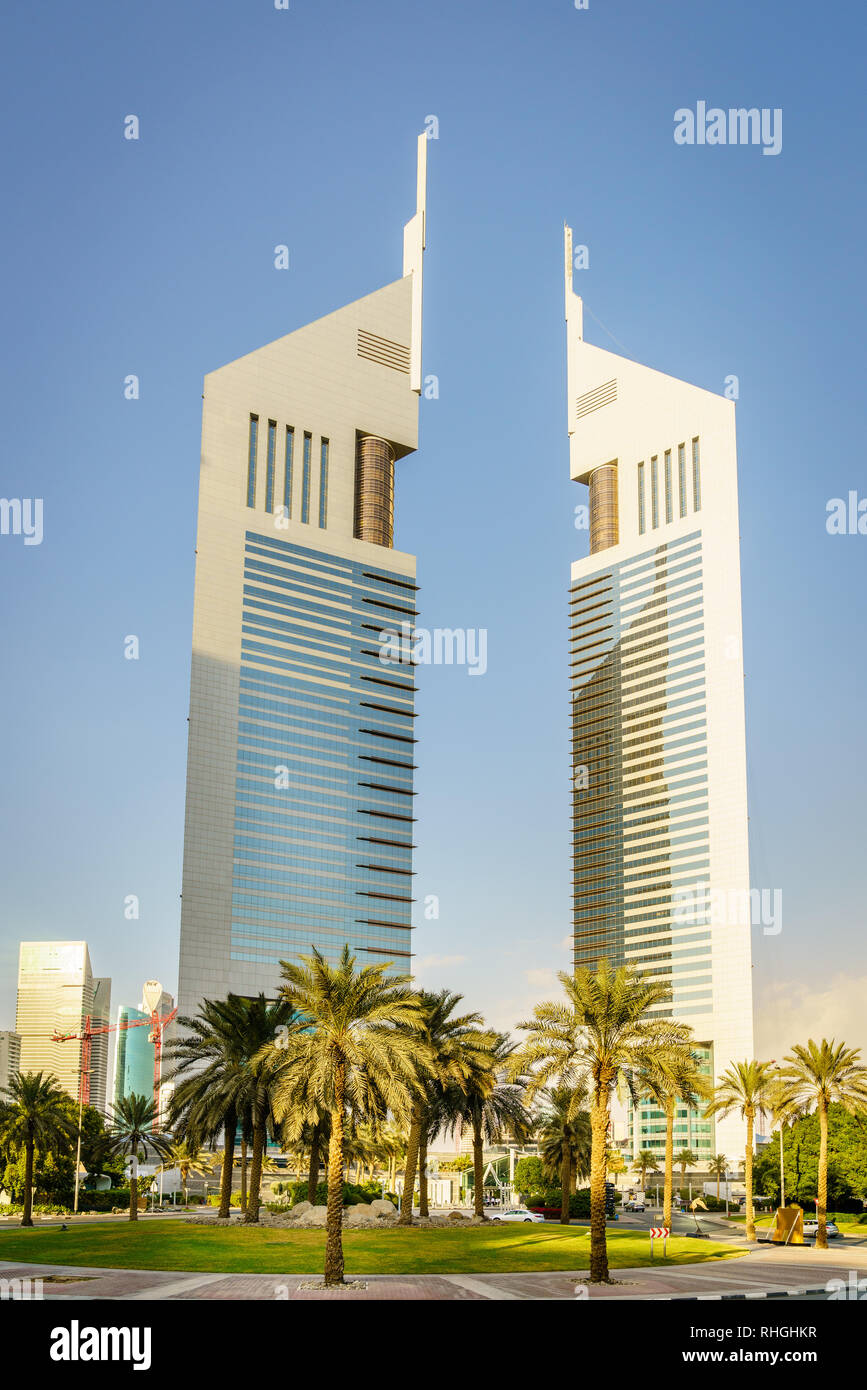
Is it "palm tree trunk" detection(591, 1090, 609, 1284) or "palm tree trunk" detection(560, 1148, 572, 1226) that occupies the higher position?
"palm tree trunk" detection(591, 1090, 609, 1284)

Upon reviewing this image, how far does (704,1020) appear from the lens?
197 meters

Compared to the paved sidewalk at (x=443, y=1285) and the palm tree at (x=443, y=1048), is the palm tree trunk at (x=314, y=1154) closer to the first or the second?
the palm tree at (x=443, y=1048)

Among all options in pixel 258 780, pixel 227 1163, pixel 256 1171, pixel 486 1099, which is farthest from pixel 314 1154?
pixel 258 780

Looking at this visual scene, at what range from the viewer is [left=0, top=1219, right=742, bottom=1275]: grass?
4247cm

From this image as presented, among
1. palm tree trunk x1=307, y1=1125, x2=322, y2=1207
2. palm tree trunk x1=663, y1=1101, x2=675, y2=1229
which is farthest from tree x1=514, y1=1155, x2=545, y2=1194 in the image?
palm tree trunk x1=307, y1=1125, x2=322, y2=1207

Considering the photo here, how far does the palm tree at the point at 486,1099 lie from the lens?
62.3 meters

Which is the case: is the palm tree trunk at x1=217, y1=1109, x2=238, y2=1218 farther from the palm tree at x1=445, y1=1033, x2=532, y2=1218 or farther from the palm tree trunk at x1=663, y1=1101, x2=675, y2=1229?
the palm tree trunk at x1=663, y1=1101, x2=675, y2=1229

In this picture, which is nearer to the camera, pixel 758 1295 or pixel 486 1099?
pixel 758 1295

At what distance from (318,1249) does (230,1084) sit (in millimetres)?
14101

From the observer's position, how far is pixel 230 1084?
60500mm

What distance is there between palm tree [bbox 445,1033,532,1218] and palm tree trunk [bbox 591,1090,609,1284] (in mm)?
17204

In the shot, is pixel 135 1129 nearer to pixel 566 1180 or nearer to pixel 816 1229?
pixel 566 1180
